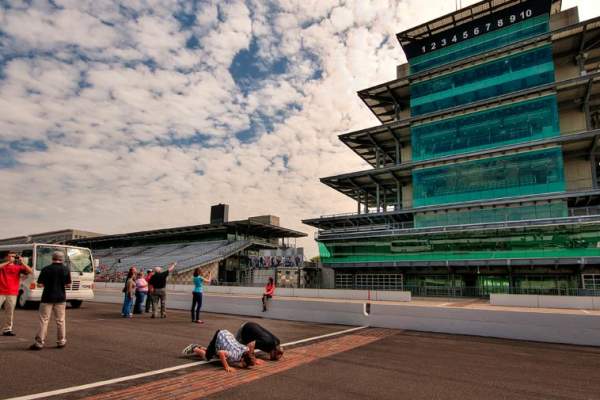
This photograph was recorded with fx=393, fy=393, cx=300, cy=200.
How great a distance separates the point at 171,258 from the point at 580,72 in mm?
53472

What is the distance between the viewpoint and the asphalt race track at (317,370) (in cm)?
530

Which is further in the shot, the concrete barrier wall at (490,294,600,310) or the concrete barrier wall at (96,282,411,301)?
the concrete barrier wall at (96,282,411,301)

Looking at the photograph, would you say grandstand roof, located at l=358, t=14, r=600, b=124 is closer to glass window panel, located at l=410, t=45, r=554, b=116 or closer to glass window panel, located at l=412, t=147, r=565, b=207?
glass window panel, located at l=410, t=45, r=554, b=116

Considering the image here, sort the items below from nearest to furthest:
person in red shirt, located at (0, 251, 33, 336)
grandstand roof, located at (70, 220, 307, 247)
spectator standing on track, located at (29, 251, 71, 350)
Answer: spectator standing on track, located at (29, 251, 71, 350) → person in red shirt, located at (0, 251, 33, 336) → grandstand roof, located at (70, 220, 307, 247)

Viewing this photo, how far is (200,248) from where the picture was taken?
58.7 metres

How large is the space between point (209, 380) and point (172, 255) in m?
54.3

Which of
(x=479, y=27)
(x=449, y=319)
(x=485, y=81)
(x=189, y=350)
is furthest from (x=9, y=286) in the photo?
(x=479, y=27)

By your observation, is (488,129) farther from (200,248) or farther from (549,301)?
(200,248)

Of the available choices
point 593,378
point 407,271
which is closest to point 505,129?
point 407,271

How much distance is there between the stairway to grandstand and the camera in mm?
50500

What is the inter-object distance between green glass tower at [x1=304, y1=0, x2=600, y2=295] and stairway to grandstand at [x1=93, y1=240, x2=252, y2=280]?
14.2 meters

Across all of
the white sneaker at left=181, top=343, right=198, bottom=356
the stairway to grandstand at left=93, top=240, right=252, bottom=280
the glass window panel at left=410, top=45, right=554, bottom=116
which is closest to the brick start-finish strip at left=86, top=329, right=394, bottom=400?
the white sneaker at left=181, top=343, right=198, bottom=356

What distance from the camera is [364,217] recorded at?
→ 49.8 m

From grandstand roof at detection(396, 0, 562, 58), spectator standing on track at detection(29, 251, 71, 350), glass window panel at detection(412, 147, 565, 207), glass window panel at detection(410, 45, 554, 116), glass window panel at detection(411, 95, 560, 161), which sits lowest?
spectator standing on track at detection(29, 251, 71, 350)
